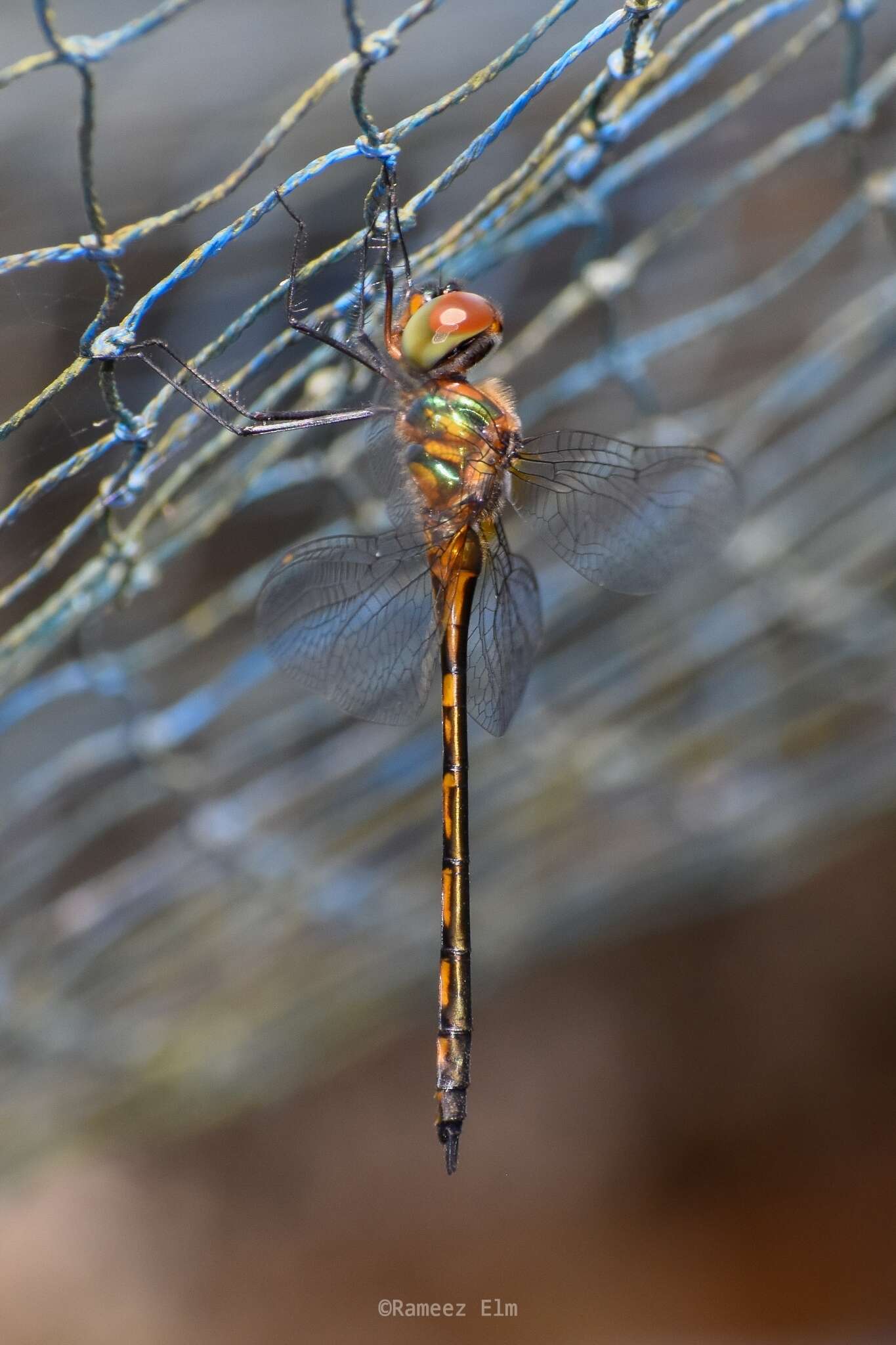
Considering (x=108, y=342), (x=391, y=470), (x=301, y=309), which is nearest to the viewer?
(x=108, y=342)

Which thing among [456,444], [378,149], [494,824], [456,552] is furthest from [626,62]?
[494,824]

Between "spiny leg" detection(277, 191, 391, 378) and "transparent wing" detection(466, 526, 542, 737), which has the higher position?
"spiny leg" detection(277, 191, 391, 378)

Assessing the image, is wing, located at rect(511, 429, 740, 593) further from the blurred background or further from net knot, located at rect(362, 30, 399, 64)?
net knot, located at rect(362, 30, 399, 64)

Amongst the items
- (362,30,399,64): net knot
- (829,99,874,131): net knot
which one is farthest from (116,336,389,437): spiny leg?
(829,99,874,131): net knot

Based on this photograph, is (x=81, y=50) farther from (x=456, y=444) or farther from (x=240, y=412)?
(x=456, y=444)

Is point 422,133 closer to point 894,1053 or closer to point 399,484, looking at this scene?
point 399,484

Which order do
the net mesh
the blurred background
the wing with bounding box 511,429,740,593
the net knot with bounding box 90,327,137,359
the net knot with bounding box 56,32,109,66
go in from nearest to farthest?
the net knot with bounding box 56,32,109,66
the net knot with bounding box 90,327,137,359
the wing with bounding box 511,429,740,593
the net mesh
the blurred background

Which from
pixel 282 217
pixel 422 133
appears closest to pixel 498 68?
pixel 282 217

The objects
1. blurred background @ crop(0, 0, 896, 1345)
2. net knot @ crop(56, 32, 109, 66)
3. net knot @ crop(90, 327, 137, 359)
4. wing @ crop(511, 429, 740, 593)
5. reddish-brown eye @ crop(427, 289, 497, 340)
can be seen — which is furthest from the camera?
blurred background @ crop(0, 0, 896, 1345)
